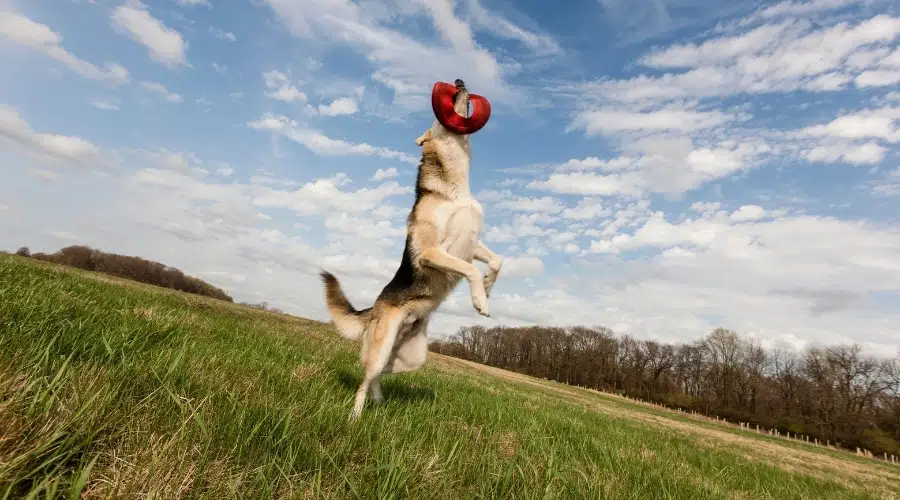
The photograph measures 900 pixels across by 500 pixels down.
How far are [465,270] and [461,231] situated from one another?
63 cm

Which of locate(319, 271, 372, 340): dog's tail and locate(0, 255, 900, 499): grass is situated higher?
locate(319, 271, 372, 340): dog's tail

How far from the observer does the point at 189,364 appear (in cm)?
291

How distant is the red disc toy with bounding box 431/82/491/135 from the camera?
17.1 ft

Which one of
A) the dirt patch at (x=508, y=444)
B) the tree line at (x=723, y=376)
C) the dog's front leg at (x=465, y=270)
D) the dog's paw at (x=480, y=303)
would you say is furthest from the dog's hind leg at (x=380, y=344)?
the tree line at (x=723, y=376)

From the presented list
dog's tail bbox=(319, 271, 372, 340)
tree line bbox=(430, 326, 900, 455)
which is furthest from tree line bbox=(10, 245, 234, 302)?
dog's tail bbox=(319, 271, 372, 340)

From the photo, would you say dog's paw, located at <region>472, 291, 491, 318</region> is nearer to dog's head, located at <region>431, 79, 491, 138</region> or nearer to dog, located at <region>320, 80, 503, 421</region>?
dog, located at <region>320, 80, 503, 421</region>

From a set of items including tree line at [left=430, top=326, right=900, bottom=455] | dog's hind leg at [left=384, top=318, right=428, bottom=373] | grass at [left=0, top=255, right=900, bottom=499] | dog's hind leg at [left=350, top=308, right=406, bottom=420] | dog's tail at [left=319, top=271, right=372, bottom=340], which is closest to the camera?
grass at [left=0, top=255, right=900, bottom=499]

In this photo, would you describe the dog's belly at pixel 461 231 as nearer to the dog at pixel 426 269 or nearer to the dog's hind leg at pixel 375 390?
the dog at pixel 426 269

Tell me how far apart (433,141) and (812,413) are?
9207 cm

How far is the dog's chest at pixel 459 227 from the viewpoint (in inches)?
193

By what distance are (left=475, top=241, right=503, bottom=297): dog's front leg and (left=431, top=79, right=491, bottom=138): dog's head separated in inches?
57.7

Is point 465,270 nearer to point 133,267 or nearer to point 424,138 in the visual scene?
point 424,138

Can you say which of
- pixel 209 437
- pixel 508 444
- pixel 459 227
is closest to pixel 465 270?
pixel 459 227

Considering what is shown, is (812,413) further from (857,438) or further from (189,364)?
(189,364)
